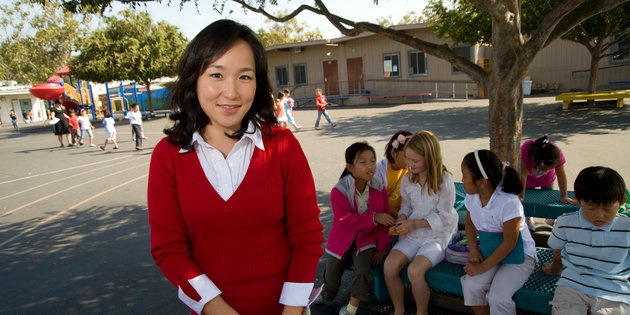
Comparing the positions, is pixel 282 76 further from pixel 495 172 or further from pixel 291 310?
pixel 291 310

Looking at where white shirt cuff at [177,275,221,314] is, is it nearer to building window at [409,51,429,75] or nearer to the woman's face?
the woman's face

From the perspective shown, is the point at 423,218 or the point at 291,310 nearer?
the point at 291,310

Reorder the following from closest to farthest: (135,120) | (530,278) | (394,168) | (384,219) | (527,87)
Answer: (530,278)
(384,219)
(394,168)
(135,120)
(527,87)

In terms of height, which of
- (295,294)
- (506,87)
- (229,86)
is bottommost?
(295,294)

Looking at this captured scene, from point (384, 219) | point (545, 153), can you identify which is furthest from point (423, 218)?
point (545, 153)

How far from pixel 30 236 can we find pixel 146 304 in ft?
11.4

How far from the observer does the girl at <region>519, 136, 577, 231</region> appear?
4.16 meters

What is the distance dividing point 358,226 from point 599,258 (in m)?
1.66

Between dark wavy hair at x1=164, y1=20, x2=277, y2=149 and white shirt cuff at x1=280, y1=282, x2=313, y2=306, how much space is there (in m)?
0.63

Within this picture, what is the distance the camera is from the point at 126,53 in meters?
26.1

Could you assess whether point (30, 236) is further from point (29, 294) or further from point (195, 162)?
point (195, 162)

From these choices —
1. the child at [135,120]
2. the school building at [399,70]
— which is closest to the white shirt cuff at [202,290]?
the child at [135,120]

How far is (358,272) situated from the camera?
11.2 feet

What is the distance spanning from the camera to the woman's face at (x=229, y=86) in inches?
63.4
